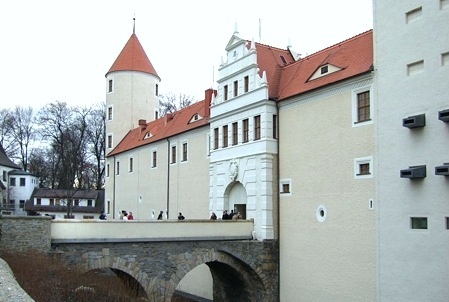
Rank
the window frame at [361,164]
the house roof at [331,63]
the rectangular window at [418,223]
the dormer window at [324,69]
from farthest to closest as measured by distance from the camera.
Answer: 1. the dormer window at [324,69]
2. the house roof at [331,63]
3. the window frame at [361,164]
4. the rectangular window at [418,223]

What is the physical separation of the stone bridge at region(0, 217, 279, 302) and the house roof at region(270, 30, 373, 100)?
633 cm

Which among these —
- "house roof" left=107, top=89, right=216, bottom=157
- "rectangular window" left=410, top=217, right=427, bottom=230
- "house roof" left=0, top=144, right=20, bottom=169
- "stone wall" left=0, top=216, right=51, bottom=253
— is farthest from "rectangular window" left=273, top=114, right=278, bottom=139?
"house roof" left=0, top=144, right=20, bottom=169

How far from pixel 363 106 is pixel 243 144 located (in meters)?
6.87

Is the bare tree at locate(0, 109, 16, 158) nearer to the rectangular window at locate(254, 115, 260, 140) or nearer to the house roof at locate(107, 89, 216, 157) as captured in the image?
the house roof at locate(107, 89, 216, 157)

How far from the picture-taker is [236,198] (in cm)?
2527

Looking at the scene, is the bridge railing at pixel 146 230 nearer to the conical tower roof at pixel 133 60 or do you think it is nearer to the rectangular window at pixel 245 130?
the rectangular window at pixel 245 130

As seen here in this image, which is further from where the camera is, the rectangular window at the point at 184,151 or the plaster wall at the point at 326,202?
the rectangular window at the point at 184,151

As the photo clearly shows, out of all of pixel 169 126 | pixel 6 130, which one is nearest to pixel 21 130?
pixel 6 130

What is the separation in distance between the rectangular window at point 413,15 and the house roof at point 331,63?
2.03m

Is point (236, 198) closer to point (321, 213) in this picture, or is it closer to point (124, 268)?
point (321, 213)

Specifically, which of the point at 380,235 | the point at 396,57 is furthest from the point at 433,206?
the point at 396,57

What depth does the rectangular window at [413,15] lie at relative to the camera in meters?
16.6

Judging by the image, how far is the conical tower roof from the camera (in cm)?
4428

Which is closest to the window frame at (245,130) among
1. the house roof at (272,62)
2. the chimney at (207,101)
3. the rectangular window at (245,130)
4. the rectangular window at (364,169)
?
the rectangular window at (245,130)
